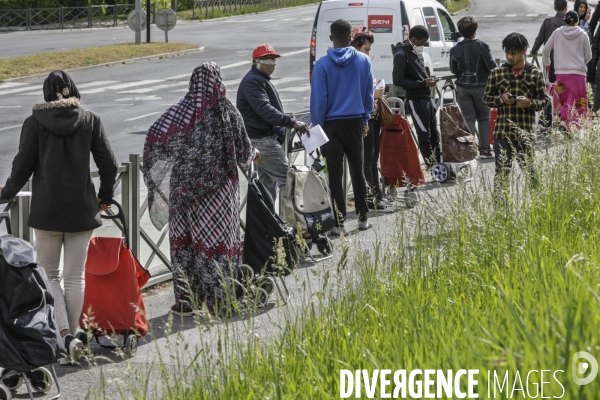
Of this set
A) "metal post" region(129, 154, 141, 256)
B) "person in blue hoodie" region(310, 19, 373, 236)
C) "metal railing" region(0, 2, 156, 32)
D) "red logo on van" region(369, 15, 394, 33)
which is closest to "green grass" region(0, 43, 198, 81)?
"metal railing" region(0, 2, 156, 32)

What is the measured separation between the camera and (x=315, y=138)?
8836 millimetres

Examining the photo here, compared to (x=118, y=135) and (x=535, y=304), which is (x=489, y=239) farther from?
(x=118, y=135)

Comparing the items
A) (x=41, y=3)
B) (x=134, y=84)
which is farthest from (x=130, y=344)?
(x=41, y=3)

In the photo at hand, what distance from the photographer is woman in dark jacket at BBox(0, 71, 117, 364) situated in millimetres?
6148

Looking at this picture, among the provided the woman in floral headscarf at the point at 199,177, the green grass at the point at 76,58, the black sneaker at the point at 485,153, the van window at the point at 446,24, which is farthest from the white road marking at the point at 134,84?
the woman in floral headscarf at the point at 199,177

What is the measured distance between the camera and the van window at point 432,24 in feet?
67.5

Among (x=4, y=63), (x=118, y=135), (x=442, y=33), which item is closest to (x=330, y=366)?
(x=118, y=135)

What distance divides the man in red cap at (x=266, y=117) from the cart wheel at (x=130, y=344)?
279cm

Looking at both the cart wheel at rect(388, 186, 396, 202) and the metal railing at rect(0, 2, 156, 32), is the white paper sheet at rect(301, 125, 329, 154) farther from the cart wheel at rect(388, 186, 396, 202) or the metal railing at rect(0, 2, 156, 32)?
the metal railing at rect(0, 2, 156, 32)

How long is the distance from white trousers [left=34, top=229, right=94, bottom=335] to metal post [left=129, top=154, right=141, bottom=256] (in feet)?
4.96

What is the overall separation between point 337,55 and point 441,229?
3.33 meters

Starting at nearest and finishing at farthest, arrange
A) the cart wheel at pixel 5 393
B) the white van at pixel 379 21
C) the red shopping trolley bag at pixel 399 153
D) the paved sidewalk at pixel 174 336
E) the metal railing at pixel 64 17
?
the paved sidewalk at pixel 174 336 → the cart wheel at pixel 5 393 → the red shopping trolley bag at pixel 399 153 → the white van at pixel 379 21 → the metal railing at pixel 64 17

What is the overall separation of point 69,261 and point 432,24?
15.4 metres

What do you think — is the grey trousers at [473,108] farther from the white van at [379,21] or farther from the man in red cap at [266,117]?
the white van at [379,21]
